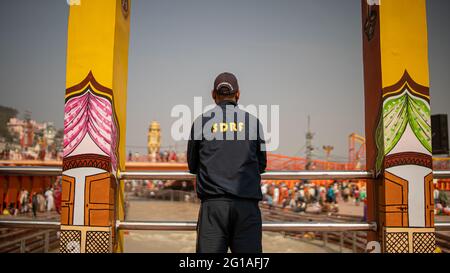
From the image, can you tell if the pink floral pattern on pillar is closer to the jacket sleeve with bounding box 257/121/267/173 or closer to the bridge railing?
the bridge railing

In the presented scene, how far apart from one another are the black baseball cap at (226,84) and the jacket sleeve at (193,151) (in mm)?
360

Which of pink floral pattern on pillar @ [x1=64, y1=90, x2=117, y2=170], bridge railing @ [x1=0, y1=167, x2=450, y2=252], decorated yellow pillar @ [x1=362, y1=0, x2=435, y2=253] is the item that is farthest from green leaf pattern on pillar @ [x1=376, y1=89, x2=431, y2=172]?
pink floral pattern on pillar @ [x1=64, y1=90, x2=117, y2=170]

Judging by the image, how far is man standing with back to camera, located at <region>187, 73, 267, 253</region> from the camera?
264 centimetres

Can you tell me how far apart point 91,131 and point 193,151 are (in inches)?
45.9

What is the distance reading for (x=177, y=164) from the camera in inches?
1422

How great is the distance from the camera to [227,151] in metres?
2.71

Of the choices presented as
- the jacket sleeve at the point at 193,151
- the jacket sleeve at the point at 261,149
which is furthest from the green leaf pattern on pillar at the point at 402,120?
the jacket sleeve at the point at 193,151

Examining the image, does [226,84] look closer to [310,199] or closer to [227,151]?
[227,151]

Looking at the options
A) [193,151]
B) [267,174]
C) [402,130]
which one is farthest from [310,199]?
[193,151]

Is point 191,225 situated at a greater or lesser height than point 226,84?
lesser

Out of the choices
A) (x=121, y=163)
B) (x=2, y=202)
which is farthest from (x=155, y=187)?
(x=121, y=163)

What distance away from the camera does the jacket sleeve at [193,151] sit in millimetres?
2869

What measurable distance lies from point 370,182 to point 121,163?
258cm

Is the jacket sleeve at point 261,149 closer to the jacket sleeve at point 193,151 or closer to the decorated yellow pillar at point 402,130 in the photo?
the jacket sleeve at point 193,151
